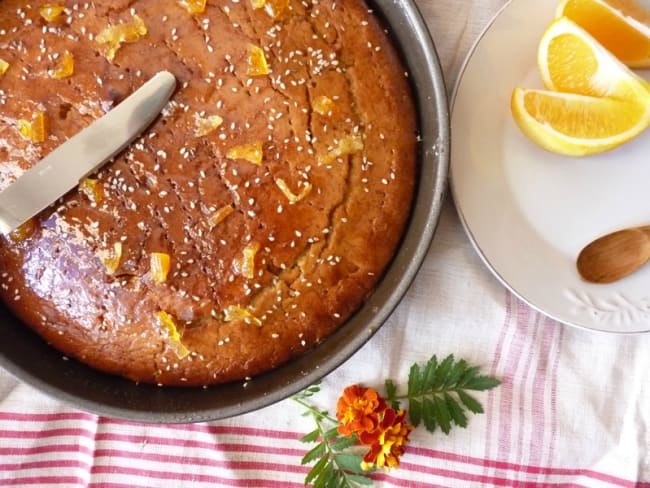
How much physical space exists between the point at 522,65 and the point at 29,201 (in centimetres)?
145

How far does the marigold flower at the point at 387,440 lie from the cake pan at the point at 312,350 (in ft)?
1.15

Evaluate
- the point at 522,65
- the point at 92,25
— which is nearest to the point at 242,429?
the point at 92,25

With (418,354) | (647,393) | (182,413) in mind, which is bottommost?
(647,393)

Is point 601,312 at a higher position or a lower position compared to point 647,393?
higher

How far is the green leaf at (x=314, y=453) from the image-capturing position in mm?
2113

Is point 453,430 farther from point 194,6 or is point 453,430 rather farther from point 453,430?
point 194,6

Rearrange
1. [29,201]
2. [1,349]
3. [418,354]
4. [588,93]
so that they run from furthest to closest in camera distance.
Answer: [418,354] → [588,93] → [1,349] → [29,201]

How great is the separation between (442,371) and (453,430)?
225 millimetres

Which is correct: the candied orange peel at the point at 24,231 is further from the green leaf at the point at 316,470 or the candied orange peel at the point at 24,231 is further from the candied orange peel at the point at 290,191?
the green leaf at the point at 316,470

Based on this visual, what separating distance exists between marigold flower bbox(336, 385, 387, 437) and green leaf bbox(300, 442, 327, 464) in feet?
0.41

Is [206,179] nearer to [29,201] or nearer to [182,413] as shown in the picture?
[29,201]

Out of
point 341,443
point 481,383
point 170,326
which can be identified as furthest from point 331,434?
point 170,326

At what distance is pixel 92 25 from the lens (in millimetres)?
1716

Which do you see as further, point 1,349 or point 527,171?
point 527,171
